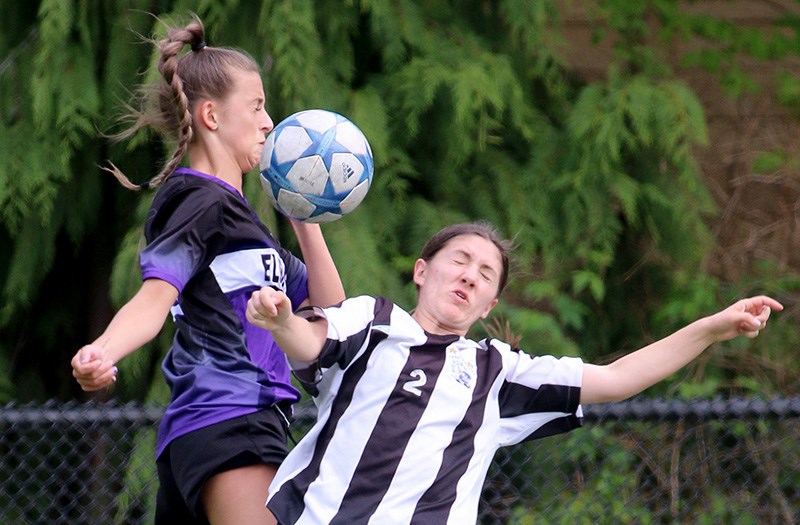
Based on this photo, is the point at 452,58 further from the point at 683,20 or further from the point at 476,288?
the point at 476,288

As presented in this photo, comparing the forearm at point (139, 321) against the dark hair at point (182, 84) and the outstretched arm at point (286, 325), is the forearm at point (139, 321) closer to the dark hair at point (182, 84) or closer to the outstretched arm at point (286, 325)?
the outstretched arm at point (286, 325)

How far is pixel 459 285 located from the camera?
Answer: 261cm

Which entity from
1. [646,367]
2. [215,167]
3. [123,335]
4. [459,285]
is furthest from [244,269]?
[646,367]

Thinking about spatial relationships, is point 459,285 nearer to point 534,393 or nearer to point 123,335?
point 534,393

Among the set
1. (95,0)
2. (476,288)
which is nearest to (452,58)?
(95,0)

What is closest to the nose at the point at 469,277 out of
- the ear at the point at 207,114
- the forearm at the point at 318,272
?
the forearm at the point at 318,272

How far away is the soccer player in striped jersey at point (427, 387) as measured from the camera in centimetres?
237

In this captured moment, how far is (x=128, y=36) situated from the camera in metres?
4.57

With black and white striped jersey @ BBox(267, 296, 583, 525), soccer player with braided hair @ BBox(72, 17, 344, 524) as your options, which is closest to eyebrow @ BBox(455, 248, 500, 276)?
black and white striped jersey @ BBox(267, 296, 583, 525)

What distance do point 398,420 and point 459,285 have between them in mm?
358

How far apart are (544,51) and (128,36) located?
1741mm

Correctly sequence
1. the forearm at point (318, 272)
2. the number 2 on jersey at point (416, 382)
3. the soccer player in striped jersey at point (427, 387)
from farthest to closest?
the forearm at point (318, 272) → the number 2 on jersey at point (416, 382) → the soccer player in striped jersey at point (427, 387)

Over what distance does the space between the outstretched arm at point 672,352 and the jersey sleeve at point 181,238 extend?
91cm

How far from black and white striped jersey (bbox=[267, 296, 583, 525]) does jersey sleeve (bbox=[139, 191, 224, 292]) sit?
1.01ft
